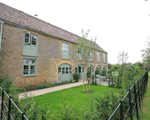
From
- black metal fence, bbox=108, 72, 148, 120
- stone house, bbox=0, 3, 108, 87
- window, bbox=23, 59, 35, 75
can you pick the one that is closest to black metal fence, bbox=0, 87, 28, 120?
black metal fence, bbox=108, 72, 148, 120

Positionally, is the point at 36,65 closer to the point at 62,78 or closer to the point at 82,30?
the point at 62,78

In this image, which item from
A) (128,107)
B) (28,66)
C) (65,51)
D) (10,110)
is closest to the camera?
(10,110)

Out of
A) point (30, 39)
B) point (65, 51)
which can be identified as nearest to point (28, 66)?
point (30, 39)

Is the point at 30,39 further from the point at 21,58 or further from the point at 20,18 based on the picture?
the point at 20,18

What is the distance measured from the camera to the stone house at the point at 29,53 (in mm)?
8250

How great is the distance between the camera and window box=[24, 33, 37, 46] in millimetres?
9689

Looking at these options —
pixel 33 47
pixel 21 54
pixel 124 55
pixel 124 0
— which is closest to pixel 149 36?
pixel 124 55

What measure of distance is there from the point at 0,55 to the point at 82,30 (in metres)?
7.74

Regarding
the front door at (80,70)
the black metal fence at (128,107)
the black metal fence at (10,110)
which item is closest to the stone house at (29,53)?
the front door at (80,70)

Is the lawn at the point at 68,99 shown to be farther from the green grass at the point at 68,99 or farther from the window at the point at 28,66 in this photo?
the window at the point at 28,66

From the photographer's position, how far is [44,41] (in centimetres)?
1129

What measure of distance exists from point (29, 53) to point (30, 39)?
5.49ft

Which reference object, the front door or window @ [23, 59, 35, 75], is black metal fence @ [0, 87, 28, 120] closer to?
window @ [23, 59, 35, 75]

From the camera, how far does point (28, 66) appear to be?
956 cm
